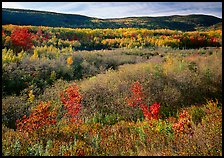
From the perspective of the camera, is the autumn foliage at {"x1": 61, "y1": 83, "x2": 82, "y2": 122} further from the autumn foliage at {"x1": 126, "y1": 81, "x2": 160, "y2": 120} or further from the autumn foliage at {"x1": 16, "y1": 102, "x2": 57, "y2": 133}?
the autumn foliage at {"x1": 126, "y1": 81, "x2": 160, "y2": 120}

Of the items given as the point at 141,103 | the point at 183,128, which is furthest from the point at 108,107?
the point at 183,128

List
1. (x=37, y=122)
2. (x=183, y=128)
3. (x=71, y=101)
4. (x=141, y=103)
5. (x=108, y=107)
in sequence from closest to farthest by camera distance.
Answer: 1. (x=183, y=128)
2. (x=37, y=122)
3. (x=141, y=103)
4. (x=108, y=107)
5. (x=71, y=101)

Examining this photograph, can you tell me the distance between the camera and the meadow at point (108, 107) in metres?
5.68

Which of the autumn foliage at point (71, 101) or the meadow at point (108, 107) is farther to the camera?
the autumn foliage at point (71, 101)

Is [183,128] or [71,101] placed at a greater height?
[183,128]

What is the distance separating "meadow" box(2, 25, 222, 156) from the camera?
5.68m

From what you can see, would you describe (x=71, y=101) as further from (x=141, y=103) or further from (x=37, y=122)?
(x=37, y=122)

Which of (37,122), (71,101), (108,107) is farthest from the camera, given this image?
(71,101)

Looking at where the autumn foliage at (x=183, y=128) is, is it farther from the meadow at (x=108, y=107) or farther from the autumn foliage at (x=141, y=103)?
the autumn foliage at (x=141, y=103)

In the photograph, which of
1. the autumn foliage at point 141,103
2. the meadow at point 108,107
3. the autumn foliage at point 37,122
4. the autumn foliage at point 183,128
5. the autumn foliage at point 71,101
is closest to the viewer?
the meadow at point 108,107

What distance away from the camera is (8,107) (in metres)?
11.1

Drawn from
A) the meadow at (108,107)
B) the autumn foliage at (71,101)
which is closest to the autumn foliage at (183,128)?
the meadow at (108,107)

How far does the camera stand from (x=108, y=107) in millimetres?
10969

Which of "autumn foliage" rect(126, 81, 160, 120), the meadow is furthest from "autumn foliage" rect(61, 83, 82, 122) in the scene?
"autumn foliage" rect(126, 81, 160, 120)
